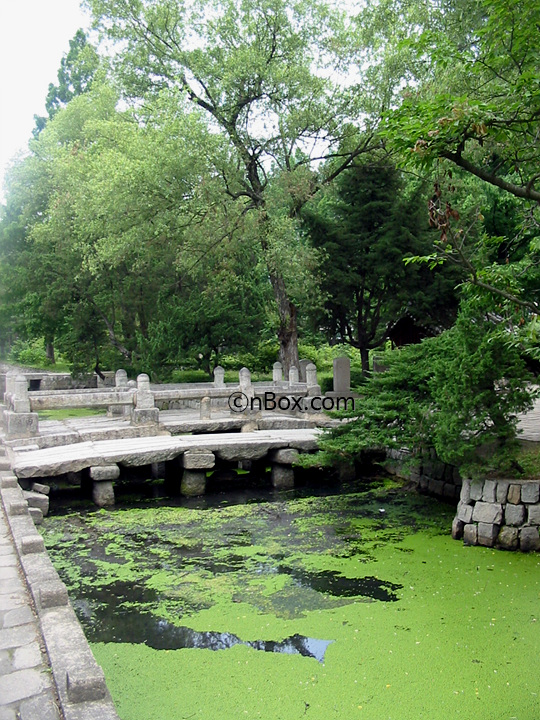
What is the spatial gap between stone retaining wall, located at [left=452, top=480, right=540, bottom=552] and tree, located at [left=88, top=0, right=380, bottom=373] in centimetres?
1096

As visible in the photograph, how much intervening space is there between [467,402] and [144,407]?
26.4 feet

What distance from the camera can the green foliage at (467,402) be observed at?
29.2 ft

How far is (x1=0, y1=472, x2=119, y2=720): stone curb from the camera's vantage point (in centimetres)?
386

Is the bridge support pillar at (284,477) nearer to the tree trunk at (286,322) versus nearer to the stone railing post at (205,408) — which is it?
the stone railing post at (205,408)

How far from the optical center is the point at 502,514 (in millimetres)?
8656

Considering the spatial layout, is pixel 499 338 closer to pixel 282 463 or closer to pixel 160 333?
pixel 282 463

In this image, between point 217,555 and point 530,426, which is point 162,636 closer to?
point 217,555

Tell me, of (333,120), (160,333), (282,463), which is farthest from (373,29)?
(282,463)

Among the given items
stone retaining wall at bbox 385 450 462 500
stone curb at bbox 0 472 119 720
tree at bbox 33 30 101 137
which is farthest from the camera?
tree at bbox 33 30 101 137

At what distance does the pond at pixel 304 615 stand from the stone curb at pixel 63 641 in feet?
2.56

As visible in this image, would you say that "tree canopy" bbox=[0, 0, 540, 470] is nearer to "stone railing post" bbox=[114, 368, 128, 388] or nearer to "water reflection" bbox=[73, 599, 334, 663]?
"stone railing post" bbox=[114, 368, 128, 388]

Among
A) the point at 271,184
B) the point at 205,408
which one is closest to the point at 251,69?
the point at 271,184

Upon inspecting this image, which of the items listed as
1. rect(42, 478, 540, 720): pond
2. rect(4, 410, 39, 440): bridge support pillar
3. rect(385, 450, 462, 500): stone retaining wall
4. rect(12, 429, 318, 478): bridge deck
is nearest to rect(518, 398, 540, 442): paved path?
rect(385, 450, 462, 500): stone retaining wall

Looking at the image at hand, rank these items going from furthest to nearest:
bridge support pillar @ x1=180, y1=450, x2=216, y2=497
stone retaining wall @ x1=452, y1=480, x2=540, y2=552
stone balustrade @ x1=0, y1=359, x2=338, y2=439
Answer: stone balustrade @ x1=0, y1=359, x2=338, y2=439 < bridge support pillar @ x1=180, y1=450, x2=216, y2=497 < stone retaining wall @ x1=452, y1=480, x2=540, y2=552
